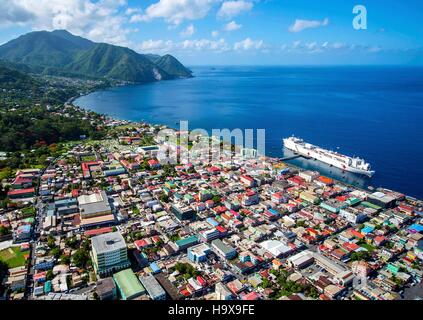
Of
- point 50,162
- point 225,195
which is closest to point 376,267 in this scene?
point 225,195

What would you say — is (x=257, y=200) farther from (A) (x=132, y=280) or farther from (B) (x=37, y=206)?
(B) (x=37, y=206)

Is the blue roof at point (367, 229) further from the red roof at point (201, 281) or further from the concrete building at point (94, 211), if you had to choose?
the concrete building at point (94, 211)

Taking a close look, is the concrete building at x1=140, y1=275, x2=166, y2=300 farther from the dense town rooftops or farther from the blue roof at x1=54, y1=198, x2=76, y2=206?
the blue roof at x1=54, y1=198, x2=76, y2=206

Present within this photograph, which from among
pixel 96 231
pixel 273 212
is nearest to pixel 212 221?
pixel 273 212

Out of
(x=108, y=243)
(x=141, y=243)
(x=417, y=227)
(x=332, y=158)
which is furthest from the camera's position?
(x=332, y=158)

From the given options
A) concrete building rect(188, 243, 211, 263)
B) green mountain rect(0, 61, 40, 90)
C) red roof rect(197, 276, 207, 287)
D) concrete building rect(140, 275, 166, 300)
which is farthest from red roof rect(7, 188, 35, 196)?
green mountain rect(0, 61, 40, 90)

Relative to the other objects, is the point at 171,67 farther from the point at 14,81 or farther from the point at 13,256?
the point at 13,256

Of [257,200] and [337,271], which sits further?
[257,200]
